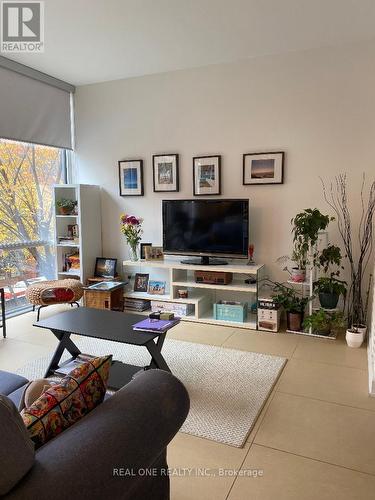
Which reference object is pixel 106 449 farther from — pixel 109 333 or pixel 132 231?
pixel 132 231

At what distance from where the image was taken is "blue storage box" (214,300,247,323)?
3.93 m

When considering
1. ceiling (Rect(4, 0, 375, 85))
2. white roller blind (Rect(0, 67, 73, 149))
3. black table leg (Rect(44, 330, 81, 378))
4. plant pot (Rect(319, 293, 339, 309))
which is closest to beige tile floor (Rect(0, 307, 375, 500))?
black table leg (Rect(44, 330, 81, 378))

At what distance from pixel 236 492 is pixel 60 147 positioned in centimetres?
442

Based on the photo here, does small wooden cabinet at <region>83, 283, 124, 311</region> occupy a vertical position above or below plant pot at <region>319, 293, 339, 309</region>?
below

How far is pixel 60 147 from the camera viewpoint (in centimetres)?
485

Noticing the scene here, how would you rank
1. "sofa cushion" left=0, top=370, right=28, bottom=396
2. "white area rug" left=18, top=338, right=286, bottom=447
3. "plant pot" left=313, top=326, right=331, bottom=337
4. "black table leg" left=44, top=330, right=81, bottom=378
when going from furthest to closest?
"plant pot" left=313, top=326, right=331, bottom=337 < "black table leg" left=44, top=330, right=81, bottom=378 < "white area rug" left=18, top=338, right=286, bottom=447 < "sofa cushion" left=0, top=370, right=28, bottom=396

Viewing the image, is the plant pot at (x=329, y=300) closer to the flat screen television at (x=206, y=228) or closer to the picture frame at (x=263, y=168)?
the flat screen television at (x=206, y=228)

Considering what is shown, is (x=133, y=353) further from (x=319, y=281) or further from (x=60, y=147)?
(x=60, y=147)

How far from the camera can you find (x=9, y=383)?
6.30 feet

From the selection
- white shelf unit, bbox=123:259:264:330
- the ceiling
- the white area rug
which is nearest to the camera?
the white area rug

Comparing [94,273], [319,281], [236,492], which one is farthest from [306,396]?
[94,273]

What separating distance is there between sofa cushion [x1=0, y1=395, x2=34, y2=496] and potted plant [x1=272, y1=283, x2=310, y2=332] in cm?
308

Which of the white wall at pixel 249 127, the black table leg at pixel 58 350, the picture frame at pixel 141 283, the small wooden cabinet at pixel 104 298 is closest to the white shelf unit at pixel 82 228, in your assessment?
the white wall at pixel 249 127

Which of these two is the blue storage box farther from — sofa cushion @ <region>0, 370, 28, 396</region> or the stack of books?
sofa cushion @ <region>0, 370, 28, 396</region>
